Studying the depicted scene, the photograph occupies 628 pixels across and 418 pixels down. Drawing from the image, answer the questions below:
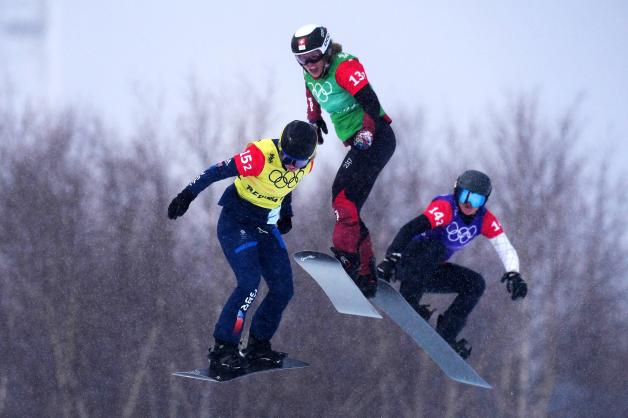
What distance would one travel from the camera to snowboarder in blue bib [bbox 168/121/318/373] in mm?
6828

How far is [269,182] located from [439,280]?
1.84m

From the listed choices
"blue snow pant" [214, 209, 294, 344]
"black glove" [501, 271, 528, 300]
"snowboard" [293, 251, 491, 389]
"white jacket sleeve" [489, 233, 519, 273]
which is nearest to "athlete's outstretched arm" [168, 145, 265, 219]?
"blue snow pant" [214, 209, 294, 344]

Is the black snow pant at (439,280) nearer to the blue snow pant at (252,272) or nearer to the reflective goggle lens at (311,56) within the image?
the blue snow pant at (252,272)

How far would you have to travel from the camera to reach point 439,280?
7.80 meters

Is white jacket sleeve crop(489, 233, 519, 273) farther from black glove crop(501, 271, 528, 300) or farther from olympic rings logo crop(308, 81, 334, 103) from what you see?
olympic rings logo crop(308, 81, 334, 103)

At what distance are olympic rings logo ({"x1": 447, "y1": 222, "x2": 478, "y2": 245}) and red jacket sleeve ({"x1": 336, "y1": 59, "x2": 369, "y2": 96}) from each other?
1484 millimetres

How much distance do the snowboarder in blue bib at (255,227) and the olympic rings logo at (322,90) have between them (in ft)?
1.67

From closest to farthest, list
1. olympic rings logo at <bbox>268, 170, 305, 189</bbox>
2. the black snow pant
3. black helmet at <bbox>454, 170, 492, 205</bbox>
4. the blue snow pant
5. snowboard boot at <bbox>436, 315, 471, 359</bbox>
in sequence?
olympic rings logo at <bbox>268, 170, 305, 189</bbox> → the blue snow pant → black helmet at <bbox>454, 170, 492, 205</bbox> → the black snow pant → snowboard boot at <bbox>436, 315, 471, 359</bbox>

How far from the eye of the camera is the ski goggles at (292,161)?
6805 millimetres

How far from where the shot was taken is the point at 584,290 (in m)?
23.6

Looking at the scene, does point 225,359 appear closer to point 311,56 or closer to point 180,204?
point 180,204

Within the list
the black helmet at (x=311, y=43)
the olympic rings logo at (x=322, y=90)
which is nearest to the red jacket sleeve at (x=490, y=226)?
the olympic rings logo at (x=322, y=90)

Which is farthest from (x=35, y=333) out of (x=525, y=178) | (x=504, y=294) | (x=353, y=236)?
(x=353, y=236)

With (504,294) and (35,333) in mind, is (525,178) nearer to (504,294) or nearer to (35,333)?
(504,294)
